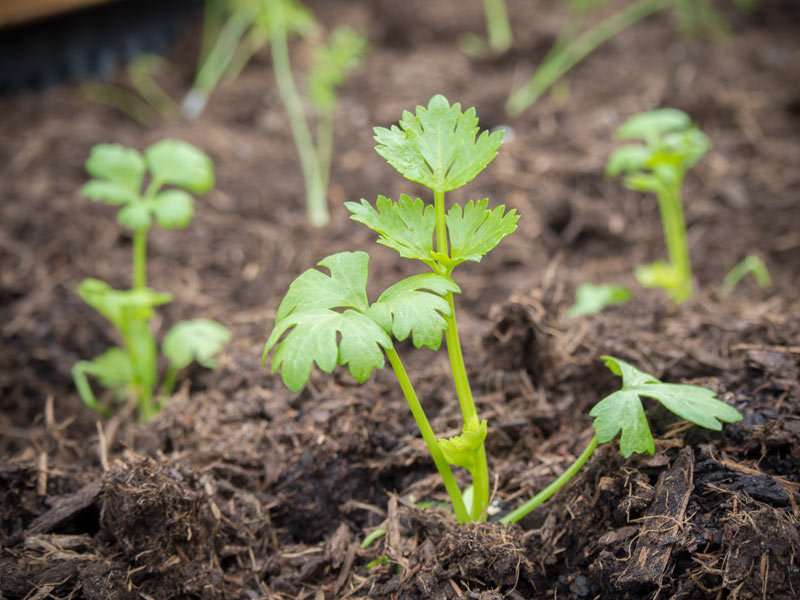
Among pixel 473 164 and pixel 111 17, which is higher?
pixel 111 17

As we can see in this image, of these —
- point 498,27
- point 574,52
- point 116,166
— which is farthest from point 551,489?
point 498,27

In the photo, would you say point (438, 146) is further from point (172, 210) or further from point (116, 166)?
point (116, 166)

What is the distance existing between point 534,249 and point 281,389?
1288 mm

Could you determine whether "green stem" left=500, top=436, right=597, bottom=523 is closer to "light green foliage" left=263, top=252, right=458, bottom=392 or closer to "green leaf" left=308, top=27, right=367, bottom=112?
"light green foliage" left=263, top=252, right=458, bottom=392

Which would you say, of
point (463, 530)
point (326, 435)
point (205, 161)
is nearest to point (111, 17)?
point (205, 161)

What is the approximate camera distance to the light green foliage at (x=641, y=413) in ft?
4.05

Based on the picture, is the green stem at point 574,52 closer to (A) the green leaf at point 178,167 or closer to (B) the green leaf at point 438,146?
(A) the green leaf at point 178,167

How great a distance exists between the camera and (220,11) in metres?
4.21

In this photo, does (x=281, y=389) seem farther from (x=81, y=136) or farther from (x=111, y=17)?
(x=111, y=17)

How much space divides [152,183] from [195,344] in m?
0.53

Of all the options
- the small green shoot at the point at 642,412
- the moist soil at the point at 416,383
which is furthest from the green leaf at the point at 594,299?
the small green shoot at the point at 642,412

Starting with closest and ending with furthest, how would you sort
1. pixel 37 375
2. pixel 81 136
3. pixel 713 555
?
1. pixel 713 555
2. pixel 37 375
3. pixel 81 136

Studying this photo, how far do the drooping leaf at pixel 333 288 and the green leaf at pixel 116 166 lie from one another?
3.56 feet

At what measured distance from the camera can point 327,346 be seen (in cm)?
110
